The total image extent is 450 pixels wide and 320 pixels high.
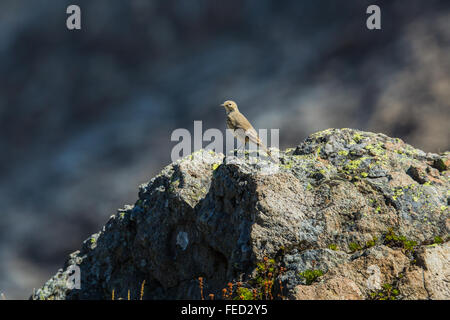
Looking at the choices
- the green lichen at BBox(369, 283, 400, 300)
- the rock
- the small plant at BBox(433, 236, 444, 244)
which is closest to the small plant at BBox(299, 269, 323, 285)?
the rock

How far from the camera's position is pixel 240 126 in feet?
43.7

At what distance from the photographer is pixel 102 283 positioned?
48.2 ft

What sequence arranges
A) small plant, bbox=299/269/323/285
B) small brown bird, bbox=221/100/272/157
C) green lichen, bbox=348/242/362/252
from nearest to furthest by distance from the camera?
small plant, bbox=299/269/323/285 → green lichen, bbox=348/242/362/252 → small brown bird, bbox=221/100/272/157

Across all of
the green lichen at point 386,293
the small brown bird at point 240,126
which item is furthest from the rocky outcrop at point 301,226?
the small brown bird at point 240,126

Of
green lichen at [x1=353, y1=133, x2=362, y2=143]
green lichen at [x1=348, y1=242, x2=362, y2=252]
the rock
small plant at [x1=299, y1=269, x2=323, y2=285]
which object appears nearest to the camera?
the rock

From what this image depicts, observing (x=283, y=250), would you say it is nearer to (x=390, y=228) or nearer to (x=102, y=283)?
(x=390, y=228)

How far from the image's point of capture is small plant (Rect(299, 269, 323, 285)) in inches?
320

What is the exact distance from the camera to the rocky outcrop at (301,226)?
27.0 feet

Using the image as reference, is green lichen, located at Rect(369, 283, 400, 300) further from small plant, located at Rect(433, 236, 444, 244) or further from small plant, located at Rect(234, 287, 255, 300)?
small plant, located at Rect(234, 287, 255, 300)

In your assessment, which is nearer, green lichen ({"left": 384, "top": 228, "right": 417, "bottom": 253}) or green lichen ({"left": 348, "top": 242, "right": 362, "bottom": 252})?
green lichen ({"left": 384, "top": 228, "right": 417, "bottom": 253})

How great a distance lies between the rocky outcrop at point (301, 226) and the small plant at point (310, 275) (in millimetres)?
22

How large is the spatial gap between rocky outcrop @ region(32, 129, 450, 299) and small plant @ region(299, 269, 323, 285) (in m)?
0.02

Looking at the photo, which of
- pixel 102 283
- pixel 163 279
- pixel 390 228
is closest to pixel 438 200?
pixel 390 228

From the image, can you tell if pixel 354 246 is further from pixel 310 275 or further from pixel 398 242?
pixel 310 275
